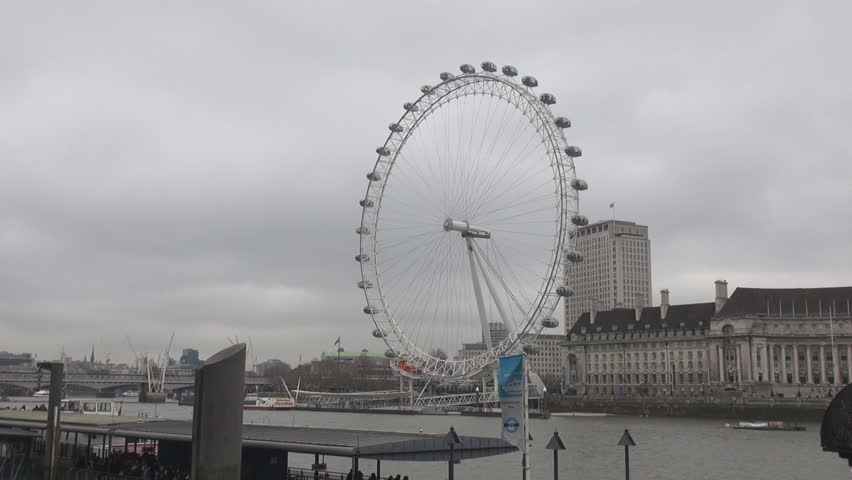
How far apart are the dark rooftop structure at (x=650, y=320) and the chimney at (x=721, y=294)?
2.52 meters

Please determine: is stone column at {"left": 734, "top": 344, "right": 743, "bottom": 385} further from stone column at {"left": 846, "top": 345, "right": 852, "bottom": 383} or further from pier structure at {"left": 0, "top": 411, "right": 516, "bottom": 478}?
pier structure at {"left": 0, "top": 411, "right": 516, "bottom": 478}

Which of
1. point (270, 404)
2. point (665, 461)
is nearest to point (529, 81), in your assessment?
point (665, 461)

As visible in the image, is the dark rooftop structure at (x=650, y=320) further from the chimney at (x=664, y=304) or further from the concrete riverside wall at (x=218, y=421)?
the concrete riverside wall at (x=218, y=421)

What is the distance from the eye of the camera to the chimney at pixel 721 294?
124625 mm

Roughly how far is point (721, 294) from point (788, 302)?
9.40m

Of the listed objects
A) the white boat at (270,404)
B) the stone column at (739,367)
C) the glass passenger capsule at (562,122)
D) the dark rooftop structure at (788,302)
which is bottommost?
the white boat at (270,404)

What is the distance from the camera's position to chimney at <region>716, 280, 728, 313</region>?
125m

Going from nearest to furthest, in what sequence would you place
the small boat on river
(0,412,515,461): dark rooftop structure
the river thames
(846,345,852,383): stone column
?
(0,412,515,461): dark rooftop structure, the river thames, the small boat on river, (846,345,852,383): stone column

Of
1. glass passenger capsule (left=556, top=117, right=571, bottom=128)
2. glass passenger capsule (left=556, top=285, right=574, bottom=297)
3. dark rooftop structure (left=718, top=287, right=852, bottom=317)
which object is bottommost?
glass passenger capsule (left=556, top=285, right=574, bottom=297)

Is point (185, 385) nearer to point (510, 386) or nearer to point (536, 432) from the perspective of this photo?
point (536, 432)

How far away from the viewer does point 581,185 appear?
190 feet

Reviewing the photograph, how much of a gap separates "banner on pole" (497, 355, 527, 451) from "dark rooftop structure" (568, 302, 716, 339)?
11467cm

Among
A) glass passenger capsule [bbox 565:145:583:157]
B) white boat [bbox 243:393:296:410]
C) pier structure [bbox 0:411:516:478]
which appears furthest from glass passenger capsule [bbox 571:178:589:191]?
white boat [bbox 243:393:296:410]

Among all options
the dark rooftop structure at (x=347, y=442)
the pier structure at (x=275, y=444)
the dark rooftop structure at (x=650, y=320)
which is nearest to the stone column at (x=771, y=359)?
the dark rooftop structure at (x=650, y=320)
